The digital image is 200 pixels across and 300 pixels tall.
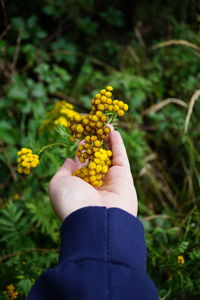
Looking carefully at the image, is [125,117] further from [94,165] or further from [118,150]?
[94,165]

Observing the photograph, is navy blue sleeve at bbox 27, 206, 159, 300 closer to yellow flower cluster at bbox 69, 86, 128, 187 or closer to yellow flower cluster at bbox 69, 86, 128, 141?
yellow flower cluster at bbox 69, 86, 128, 187

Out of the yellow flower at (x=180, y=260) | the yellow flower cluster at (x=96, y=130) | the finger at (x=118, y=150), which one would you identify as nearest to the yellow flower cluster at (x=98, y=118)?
the yellow flower cluster at (x=96, y=130)

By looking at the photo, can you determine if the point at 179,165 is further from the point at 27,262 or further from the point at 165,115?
the point at 27,262

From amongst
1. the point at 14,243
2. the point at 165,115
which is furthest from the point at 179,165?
the point at 14,243

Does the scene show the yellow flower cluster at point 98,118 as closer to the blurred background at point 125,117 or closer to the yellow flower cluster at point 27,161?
the yellow flower cluster at point 27,161

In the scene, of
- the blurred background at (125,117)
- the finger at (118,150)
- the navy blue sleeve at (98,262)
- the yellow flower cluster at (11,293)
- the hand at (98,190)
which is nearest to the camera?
the navy blue sleeve at (98,262)

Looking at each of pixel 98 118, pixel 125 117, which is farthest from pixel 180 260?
pixel 125 117
